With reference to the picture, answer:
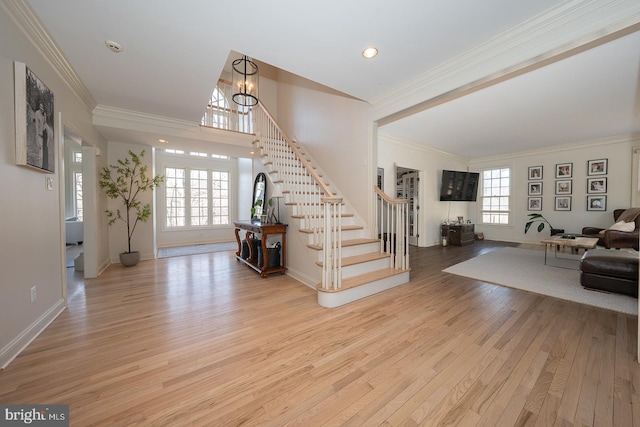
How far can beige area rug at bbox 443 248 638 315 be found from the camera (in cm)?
274

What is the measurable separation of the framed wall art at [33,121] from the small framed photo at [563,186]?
32.1 ft

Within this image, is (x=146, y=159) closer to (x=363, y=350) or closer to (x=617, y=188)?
(x=363, y=350)

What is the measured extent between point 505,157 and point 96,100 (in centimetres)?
965

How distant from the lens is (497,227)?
7387mm

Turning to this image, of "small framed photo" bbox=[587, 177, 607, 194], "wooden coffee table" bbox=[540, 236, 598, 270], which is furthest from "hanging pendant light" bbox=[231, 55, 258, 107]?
"small framed photo" bbox=[587, 177, 607, 194]

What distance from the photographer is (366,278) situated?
3023 millimetres

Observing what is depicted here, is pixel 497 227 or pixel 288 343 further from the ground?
pixel 497 227

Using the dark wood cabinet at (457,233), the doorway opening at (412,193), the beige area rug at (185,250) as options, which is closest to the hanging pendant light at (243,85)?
the beige area rug at (185,250)

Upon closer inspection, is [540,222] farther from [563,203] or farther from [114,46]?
[114,46]

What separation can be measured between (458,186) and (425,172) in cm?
131

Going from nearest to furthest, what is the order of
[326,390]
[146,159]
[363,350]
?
1. [326,390]
2. [363,350]
3. [146,159]

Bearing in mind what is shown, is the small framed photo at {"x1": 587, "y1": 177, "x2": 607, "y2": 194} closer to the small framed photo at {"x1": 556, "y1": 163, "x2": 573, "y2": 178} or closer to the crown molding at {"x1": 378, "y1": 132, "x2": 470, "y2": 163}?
the small framed photo at {"x1": 556, "y1": 163, "x2": 573, "y2": 178}

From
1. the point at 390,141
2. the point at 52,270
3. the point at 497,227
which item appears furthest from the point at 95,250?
the point at 497,227

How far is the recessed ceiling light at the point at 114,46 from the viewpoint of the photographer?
7.27ft
